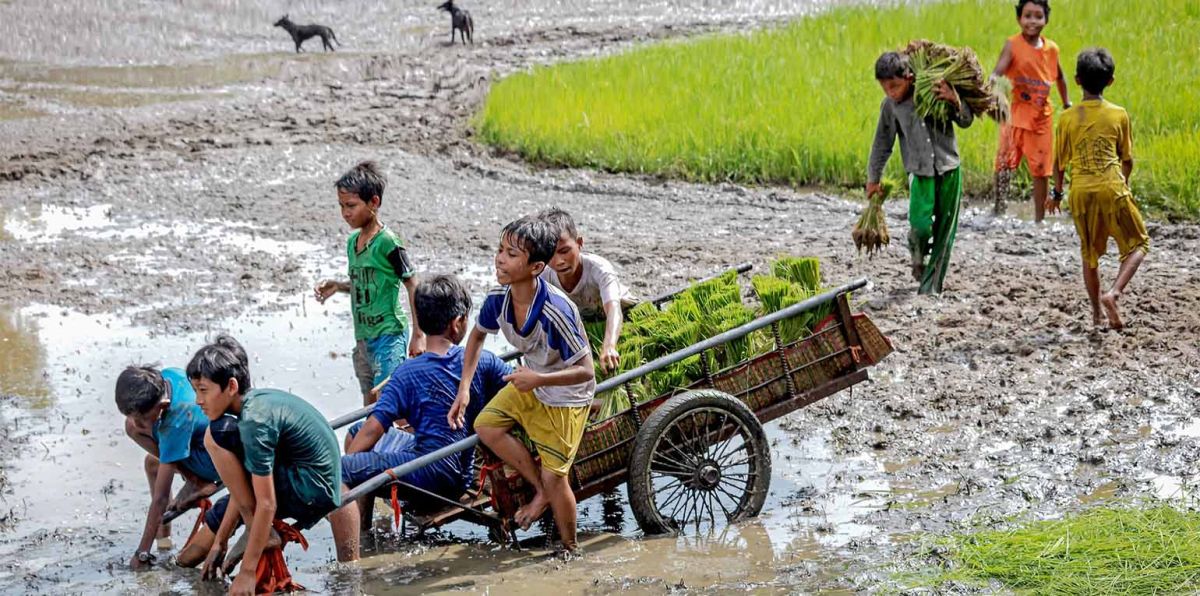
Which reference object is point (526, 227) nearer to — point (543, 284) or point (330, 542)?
point (543, 284)

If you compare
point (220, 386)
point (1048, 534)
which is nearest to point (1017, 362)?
point (1048, 534)

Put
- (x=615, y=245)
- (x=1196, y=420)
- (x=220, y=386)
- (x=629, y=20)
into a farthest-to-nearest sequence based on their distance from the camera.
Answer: (x=629, y=20) → (x=615, y=245) → (x=1196, y=420) → (x=220, y=386)

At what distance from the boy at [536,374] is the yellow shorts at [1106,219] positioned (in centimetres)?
357

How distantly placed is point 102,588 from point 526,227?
1974mm

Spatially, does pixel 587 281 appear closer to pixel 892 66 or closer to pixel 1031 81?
pixel 892 66

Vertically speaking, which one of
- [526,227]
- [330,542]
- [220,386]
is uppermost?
[526,227]

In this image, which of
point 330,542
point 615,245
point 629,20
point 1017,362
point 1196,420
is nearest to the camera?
point 330,542

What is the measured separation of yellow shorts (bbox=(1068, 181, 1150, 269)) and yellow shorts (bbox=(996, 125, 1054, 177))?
8.38 ft

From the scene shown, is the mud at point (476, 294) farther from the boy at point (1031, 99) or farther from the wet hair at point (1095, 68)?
the wet hair at point (1095, 68)

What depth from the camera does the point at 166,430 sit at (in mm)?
5070

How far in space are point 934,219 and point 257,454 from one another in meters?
4.87

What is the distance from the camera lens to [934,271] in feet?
27.0

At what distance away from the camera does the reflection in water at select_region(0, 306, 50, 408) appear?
7319 mm

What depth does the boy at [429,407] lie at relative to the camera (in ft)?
16.8
